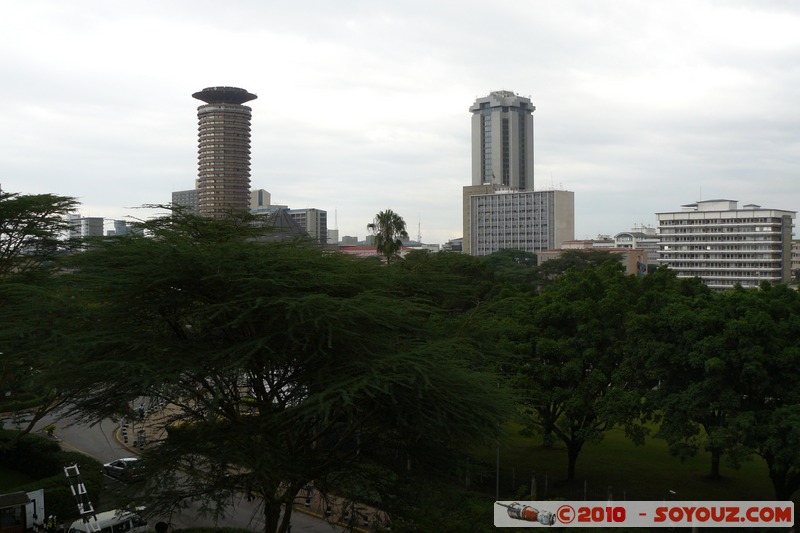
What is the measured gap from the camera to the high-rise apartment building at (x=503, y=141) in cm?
19175

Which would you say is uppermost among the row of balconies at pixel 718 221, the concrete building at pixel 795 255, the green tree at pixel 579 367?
the row of balconies at pixel 718 221

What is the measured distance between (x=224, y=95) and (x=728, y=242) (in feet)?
349

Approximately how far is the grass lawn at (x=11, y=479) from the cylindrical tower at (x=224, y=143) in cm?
13055

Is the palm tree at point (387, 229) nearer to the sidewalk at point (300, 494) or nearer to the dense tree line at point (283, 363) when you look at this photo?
the sidewalk at point (300, 494)

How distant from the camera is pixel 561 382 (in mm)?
22172

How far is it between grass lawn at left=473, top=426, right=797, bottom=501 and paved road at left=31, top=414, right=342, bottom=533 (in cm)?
559

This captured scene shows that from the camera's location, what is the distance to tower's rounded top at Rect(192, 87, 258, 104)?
504ft

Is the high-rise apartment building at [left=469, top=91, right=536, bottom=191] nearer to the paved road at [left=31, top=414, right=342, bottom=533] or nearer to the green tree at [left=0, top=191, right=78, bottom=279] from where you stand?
the paved road at [left=31, top=414, right=342, bottom=533]

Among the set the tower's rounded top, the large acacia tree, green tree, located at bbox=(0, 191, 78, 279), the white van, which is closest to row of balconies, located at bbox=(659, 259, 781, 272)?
the tower's rounded top

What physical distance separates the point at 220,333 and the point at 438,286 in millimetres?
A: 5621

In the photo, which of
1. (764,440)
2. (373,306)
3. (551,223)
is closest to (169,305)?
(373,306)

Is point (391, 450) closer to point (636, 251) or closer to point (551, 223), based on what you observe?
point (636, 251)

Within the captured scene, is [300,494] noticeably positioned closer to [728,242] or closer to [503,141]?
[728,242]

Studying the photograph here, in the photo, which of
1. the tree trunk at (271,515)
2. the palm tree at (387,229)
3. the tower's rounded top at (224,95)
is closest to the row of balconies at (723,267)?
the palm tree at (387,229)
